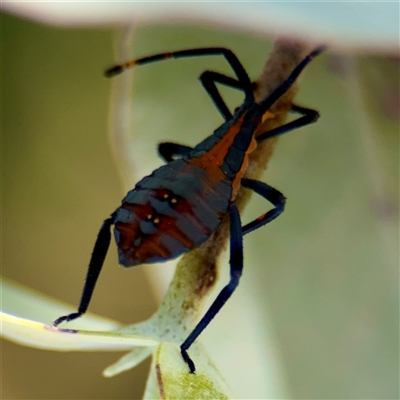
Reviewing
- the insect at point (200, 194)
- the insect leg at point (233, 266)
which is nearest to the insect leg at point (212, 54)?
the insect at point (200, 194)

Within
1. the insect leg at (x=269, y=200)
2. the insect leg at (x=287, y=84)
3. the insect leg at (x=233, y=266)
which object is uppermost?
the insect leg at (x=287, y=84)

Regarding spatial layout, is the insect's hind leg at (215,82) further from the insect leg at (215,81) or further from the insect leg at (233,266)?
the insect leg at (233,266)

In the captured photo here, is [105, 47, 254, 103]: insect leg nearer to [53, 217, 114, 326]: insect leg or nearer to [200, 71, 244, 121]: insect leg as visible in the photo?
[200, 71, 244, 121]: insect leg

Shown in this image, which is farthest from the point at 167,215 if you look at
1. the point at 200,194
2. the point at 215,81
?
the point at 215,81

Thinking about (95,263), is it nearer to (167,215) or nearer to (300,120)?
(167,215)

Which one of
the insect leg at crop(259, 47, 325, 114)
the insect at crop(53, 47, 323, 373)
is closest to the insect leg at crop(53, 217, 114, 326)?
the insect at crop(53, 47, 323, 373)

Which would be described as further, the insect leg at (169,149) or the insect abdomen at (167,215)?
the insect leg at (169,149)

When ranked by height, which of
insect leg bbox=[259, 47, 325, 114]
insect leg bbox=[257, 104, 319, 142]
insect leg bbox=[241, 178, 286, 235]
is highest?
insect leg bbox=[259, 47, 325, 114]

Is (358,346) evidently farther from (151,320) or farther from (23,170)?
(23,170)
